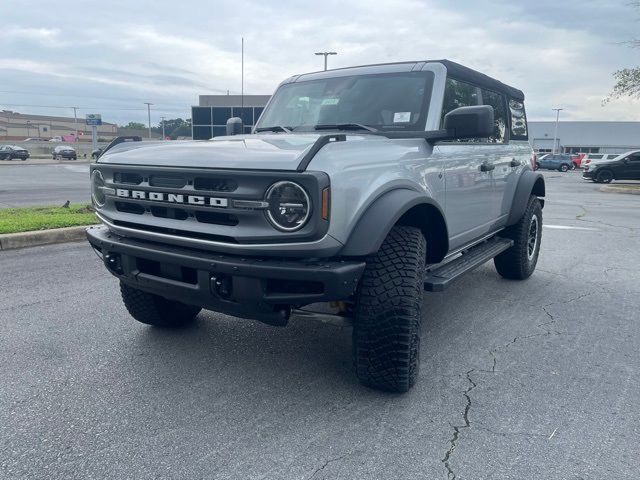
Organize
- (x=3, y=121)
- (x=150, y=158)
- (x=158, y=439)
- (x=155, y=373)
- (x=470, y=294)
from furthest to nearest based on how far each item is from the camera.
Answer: (x=3, y=121)
(x=470, y=294)
(x=155, y=373)
(x=150, y=158)
(x=158, y=439)

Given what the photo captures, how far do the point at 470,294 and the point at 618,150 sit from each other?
2986 inches

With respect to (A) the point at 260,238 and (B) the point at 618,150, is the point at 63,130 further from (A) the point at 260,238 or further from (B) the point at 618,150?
(A) the point at 260,238

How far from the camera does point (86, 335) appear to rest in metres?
3.88

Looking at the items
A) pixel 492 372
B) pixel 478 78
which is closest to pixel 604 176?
pixel 478 78

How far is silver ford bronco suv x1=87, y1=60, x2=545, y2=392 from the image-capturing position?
8.46ft

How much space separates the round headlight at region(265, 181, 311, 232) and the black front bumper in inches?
7.6

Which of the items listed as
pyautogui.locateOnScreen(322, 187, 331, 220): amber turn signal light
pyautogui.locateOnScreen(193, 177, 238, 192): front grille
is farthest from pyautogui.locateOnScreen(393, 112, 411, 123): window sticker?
pyautogui.locateOnScreen(193, 177, 238, 192): front grille

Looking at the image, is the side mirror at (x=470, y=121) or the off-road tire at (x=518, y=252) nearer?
the side mirror at (x=470, y=121)

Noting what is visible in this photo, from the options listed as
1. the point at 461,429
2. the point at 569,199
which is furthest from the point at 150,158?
the point at 569,199

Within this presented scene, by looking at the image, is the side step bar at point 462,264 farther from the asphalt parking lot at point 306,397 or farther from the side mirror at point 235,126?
the side mirror at point 235,126

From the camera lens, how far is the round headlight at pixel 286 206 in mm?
2553

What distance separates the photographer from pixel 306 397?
3.01 m

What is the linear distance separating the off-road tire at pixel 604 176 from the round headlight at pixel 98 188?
2689 cm

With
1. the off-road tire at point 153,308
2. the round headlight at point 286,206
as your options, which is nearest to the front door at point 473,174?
the round headlight at point 286,206
